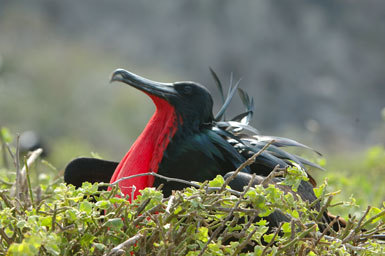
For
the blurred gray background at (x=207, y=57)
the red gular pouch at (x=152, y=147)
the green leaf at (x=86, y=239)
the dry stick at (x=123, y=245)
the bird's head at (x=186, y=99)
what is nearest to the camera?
the dry stick at (x=123, y=245)

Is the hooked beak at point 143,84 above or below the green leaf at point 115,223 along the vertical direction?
above

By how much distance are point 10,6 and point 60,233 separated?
24.4 metres

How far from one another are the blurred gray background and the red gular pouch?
14159 mm

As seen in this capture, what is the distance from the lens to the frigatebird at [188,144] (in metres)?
2.44

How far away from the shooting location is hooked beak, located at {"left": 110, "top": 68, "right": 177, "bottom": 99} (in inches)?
96.0

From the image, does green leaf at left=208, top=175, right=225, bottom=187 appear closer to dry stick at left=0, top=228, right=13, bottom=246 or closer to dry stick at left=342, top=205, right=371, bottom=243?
dry stick at left=342, top=205, right=371, bottom=243

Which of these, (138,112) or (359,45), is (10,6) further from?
(359,45)

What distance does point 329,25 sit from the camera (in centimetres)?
2320

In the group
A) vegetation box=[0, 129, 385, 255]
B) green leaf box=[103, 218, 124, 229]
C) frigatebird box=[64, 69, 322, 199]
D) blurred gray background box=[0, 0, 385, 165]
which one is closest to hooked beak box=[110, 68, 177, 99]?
frigatebird box=[64, 69, 322, 199]

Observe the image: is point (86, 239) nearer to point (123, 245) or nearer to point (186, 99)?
point (123, 245)

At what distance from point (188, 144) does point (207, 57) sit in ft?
64.5

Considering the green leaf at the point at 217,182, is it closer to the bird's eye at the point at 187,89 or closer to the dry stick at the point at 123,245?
the dry stick at the point at 123,245

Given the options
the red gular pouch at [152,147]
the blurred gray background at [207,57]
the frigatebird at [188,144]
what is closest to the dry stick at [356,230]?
the frigatebird at [188,144]

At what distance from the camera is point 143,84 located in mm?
2477
